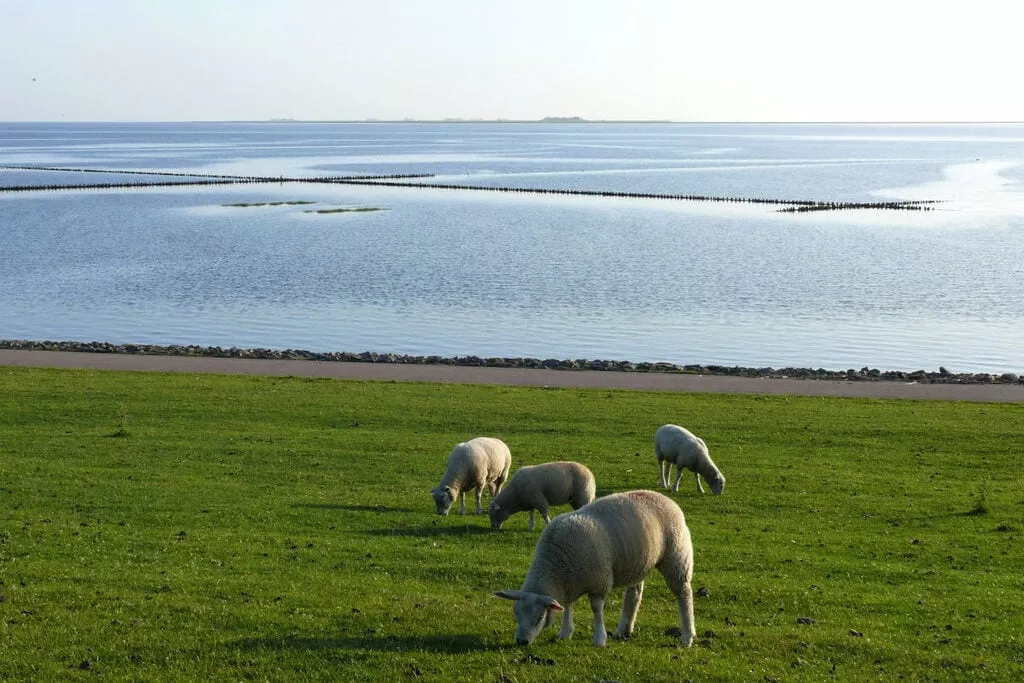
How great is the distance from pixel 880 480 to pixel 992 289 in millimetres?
63098

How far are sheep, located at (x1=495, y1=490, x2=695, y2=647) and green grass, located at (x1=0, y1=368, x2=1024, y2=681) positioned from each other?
411 millimetres

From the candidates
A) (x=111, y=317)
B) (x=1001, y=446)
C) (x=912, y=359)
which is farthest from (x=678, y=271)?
(x=1001, y=446)

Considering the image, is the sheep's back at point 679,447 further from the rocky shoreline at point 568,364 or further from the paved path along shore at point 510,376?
the rocky shoreline at point 568,364

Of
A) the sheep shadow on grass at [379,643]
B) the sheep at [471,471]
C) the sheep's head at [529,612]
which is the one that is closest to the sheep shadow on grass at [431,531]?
the sheep at [471,471]

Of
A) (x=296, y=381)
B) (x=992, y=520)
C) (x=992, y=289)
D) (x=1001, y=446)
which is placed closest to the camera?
(x=992, y=520)

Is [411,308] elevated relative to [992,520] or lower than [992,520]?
lower

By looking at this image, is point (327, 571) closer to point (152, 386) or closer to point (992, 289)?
point (152, 386)

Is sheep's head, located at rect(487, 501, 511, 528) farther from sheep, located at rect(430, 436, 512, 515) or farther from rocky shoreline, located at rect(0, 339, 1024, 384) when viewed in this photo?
rocky shoreline, located at rect(0, 339, 1024, 384)

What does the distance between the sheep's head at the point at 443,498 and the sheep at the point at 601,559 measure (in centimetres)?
735

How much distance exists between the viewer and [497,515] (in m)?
19.6

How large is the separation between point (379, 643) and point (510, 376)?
28282 mm

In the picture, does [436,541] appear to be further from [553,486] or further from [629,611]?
[629,611]

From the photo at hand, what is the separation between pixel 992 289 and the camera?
268 feet

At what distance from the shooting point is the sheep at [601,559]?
13.0 meters
